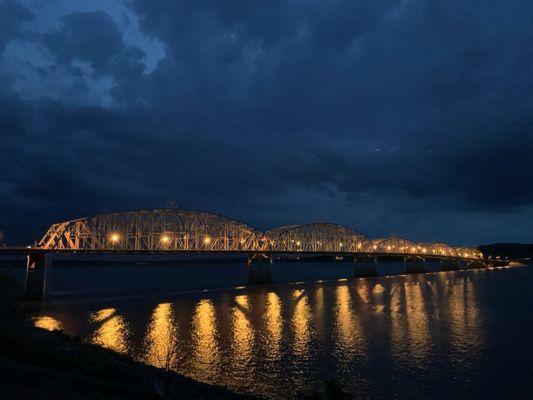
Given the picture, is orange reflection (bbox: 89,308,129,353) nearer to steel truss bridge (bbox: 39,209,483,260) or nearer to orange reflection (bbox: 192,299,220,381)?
orange reflection (bbox: 192,299,220,381)

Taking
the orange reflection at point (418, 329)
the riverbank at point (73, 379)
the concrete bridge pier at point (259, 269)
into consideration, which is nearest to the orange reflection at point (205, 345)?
the riverbank at point (73, 379)

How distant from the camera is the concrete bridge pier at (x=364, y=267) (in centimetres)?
16738

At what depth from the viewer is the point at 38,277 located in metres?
78.6

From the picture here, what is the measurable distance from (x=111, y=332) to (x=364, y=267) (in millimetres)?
145193

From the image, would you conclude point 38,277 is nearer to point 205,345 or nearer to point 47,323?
point 47,323

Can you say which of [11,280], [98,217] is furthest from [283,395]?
[98,217]

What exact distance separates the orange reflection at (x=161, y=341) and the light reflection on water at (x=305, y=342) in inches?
3.7

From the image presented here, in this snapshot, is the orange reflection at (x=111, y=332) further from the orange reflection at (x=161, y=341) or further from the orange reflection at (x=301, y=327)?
the orange reflection at (x=301, y=327)

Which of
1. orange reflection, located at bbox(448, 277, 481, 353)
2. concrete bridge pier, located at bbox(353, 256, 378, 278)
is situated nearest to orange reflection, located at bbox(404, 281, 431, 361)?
orange reflection, located at bbox(448, 277, 481, 353)

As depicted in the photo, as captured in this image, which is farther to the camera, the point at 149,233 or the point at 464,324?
the point at 149,233

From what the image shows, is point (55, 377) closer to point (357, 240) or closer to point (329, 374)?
point (329, 374)

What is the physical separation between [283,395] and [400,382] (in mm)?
8390

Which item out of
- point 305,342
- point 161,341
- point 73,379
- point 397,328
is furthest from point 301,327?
point 73,379

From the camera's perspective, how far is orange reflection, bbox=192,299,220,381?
2738 centimetres
